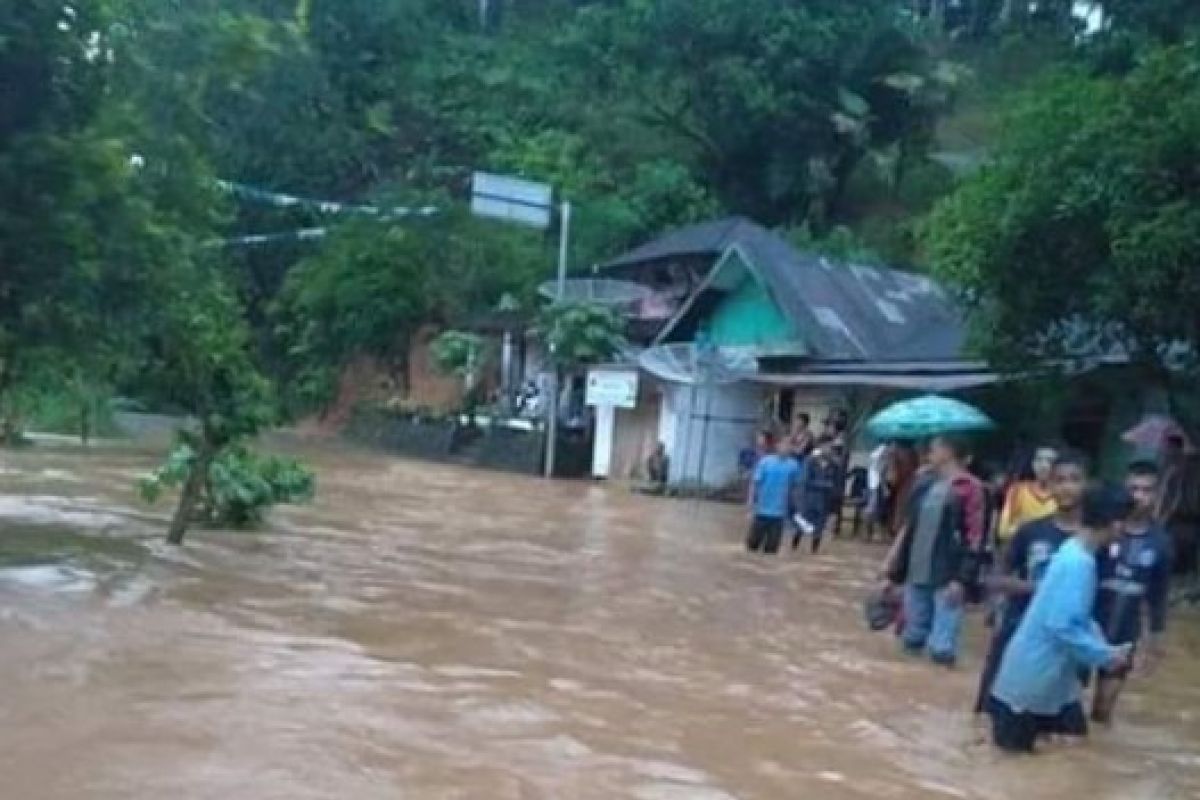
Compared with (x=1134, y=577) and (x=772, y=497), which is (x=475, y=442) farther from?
(x=1134, y=577)

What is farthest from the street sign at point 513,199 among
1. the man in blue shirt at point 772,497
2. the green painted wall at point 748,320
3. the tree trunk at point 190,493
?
the tree trunk at point 190,493

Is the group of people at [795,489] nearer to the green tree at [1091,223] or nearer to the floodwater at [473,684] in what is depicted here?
the floodwater at [473,684]

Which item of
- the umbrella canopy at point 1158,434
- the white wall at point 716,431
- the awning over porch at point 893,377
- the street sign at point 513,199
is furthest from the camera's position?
the street sign at point 513,199

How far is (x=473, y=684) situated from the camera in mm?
9258

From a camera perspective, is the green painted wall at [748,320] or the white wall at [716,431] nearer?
the green painted wall at [748,320]

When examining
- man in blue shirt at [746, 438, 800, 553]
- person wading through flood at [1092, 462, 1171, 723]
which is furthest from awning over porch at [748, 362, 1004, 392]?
person wading through flood at [1092, 462, 1171, 723]

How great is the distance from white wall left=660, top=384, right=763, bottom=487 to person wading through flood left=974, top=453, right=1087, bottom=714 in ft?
73.3

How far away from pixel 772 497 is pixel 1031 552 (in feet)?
30.1

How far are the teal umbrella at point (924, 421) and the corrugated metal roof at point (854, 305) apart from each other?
588cm

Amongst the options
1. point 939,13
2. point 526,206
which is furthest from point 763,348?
point 939,13

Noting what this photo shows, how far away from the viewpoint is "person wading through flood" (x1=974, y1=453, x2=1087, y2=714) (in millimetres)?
8398

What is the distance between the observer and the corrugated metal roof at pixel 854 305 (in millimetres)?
28656

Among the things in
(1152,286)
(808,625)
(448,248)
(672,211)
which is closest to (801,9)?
(672,211)

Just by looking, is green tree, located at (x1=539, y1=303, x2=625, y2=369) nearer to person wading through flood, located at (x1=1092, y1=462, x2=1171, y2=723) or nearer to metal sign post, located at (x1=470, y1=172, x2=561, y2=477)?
metal sign post, located at (x1=470, y1=172, x2=561, y2=477)
